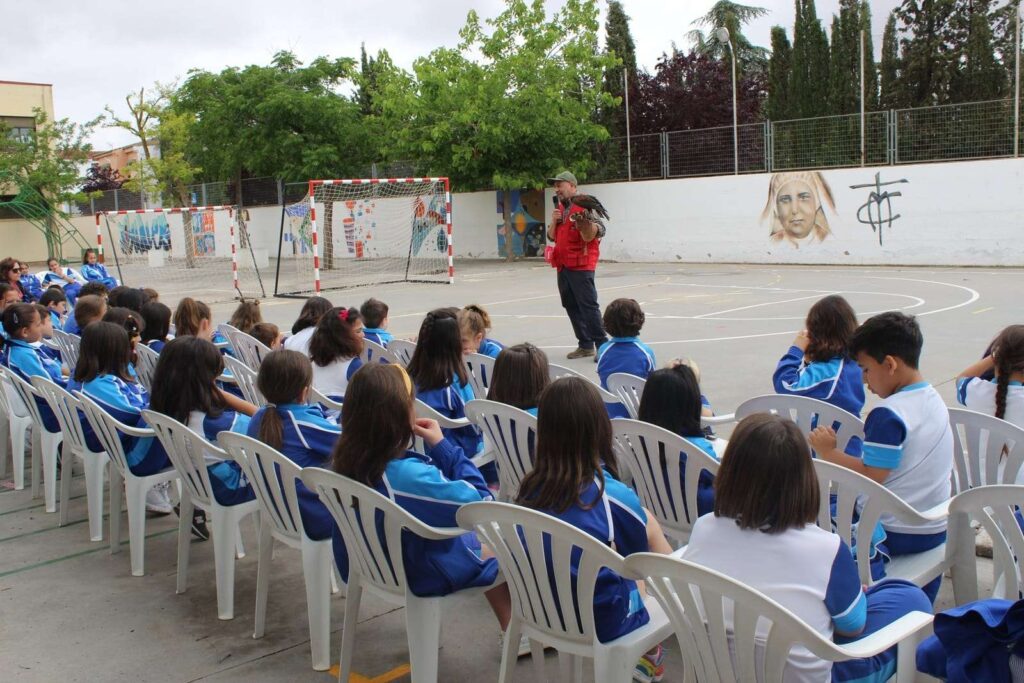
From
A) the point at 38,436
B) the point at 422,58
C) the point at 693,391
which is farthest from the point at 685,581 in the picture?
A: the point at 422,58

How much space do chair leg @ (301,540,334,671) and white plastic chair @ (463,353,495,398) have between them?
196 centimetres

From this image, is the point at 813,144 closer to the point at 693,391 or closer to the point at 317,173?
the point at 317,173

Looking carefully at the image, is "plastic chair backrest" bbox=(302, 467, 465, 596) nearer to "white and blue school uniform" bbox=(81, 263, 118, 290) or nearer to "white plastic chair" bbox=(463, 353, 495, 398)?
"white plastic chair" bbox=(463, 353, 495, 398)

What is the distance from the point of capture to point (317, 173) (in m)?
31.2

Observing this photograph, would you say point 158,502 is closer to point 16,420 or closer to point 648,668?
point 16,420

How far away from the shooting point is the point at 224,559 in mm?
3857

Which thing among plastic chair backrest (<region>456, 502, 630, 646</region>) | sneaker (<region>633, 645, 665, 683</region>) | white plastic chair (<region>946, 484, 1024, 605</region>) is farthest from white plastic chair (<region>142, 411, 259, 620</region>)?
white plastic chair (<region>946, 484, 1024, 605</region>)

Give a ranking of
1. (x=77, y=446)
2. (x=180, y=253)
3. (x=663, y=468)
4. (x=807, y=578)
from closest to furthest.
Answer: (x=807, y=578)
(x=663, y=468)
(x=77, y=446)
(x=180, y=253)

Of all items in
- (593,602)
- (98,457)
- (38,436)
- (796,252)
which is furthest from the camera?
(796,252)

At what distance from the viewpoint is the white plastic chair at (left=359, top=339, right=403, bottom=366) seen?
593cm

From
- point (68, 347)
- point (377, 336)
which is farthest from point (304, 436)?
point (68, 347)

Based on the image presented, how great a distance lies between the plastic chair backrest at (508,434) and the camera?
3648 millimetres

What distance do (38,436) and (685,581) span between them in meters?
4.92

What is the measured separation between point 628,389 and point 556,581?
2243mm
